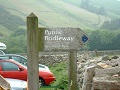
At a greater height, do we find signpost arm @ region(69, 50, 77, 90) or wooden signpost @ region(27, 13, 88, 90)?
wooden signpost @ region(27, 13, 88, 90)

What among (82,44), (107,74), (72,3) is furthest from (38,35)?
(72,3)

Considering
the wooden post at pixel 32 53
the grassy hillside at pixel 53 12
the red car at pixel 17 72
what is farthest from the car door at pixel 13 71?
the grassy hillside at pixel 53 12

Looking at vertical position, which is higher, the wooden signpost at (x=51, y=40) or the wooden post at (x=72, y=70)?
the wooden signpost at (x=51, y=40)

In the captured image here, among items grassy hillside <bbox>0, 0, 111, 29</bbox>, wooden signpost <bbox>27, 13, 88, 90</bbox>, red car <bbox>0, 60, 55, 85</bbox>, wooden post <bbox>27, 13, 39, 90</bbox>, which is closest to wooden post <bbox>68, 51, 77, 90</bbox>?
wooden signpost <bbox>27, 13, 88, 90</bbox>

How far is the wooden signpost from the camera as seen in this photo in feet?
19.7

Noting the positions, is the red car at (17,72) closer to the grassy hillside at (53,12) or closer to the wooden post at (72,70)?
the wooden post at (72,70)

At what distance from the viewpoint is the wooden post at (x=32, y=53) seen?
5.93m

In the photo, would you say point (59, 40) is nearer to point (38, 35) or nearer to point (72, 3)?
point (38, 35)

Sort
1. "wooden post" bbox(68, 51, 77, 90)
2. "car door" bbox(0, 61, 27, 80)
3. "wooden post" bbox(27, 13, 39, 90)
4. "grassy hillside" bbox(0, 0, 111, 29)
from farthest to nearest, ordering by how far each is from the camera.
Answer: "grassy hillside" bbox(0, 0, 111, 29)
"car door" bbox(0, 61, 27, 80)
"wooden post" bbox(68, 51, 77, 90)
"wooden post" bbox(27, 13, 39, 90)

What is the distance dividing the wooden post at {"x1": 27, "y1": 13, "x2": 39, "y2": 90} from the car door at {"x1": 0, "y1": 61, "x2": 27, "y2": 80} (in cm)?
996

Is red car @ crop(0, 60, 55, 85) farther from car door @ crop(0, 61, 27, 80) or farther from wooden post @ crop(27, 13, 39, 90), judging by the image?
wooden post @ crop(27, 13, 39, 90)

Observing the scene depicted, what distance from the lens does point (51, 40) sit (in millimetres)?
6504

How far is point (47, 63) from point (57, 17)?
9694 cm

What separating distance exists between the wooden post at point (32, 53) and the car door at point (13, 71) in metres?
9.96
